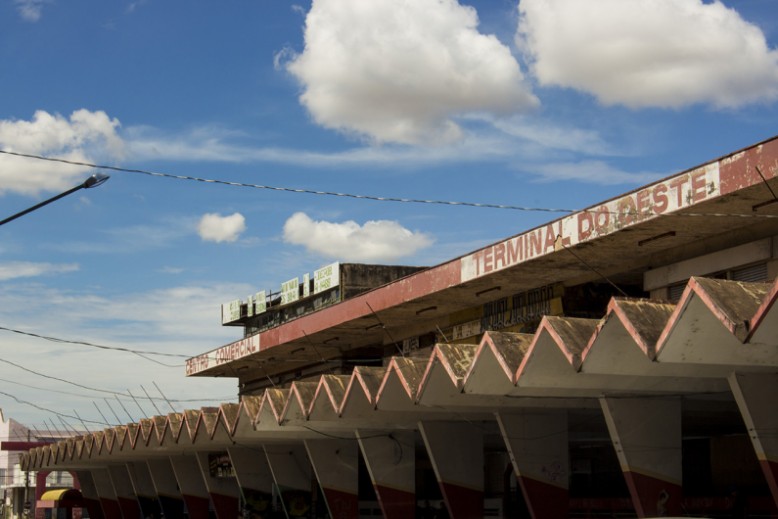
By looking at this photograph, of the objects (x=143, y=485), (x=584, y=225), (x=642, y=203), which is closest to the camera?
(x=642, y=203)

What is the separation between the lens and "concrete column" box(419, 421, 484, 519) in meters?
31.2

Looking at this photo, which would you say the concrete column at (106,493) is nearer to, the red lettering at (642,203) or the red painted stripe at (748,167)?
the red lettering at (642,203)

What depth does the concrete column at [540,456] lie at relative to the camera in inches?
1104

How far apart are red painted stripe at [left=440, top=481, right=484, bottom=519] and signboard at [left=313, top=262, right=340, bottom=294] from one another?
31671 millimetres

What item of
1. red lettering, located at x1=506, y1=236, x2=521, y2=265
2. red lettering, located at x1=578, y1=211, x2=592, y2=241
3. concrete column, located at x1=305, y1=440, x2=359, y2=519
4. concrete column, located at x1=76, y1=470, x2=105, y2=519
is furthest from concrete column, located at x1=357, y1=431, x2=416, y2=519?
concrete column, located at x1=76, y1=470, x2=105, y2=519

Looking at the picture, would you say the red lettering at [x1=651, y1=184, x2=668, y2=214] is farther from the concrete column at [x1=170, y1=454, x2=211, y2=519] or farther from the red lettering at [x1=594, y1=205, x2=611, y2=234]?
the concrete column at [x1=170, y1=454, x2=211, y2=519]

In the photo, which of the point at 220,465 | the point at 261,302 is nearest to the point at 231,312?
the point at 261,302

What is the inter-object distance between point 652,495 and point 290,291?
4582cm

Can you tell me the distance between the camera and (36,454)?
254 ft

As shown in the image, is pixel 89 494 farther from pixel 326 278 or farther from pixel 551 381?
pixel 551 381

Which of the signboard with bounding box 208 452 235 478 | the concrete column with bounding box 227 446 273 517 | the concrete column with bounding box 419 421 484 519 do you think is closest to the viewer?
the concrete column with bounding box 419 421 484 519

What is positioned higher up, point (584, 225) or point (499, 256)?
point (584, 225)

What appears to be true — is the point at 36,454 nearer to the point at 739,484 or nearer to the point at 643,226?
the point at 739,484

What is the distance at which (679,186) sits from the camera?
24.5 metres
